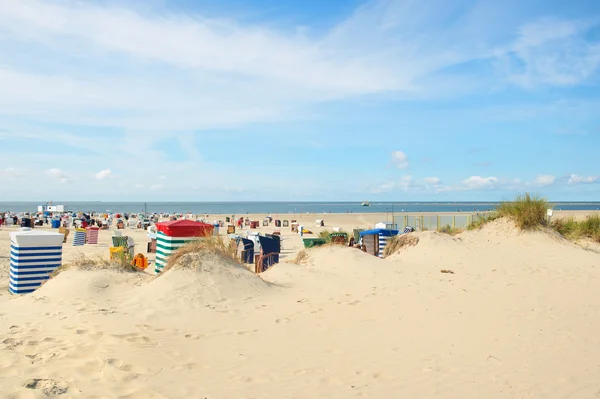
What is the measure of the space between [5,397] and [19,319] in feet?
9.01

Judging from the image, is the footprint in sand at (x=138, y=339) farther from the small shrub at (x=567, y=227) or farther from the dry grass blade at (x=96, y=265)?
the small shrub at (x=567, y=227)

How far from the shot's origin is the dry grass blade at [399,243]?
1412 centimetres

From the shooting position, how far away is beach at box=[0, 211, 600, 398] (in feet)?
13.0

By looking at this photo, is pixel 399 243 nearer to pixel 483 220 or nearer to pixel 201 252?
pixel 483 220

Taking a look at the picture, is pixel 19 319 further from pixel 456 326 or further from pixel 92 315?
pixel 456 326

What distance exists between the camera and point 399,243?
14.5 meters

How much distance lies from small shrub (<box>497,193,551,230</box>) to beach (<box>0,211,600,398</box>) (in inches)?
176

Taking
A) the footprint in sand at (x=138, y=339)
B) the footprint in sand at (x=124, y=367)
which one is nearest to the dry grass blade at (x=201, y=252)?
the footprint in sand at (x=138, y=339)

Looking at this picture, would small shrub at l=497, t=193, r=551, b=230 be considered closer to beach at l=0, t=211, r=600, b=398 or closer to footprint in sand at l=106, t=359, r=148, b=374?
beach at l=0, t=211, r=600, b=398

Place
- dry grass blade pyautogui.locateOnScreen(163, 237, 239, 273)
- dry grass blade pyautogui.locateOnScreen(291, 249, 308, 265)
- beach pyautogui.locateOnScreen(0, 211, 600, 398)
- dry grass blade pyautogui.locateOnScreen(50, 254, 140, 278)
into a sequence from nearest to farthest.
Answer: beach pyautogui.locateOnScreen(0, 211, 600, 398) → dry grass blade pyautogui.locateOnScreen(163, 237, 239, 273) → dry grass blade pyautogui.locateOnScreen(50, 254, 140, 278) → dry grass blade pyautogui.locateOnScreen(291, 249, 308, 265)

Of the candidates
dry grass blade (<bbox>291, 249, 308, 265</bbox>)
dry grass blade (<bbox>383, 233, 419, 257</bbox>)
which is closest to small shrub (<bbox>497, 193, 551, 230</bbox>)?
dry grass blade (<bbox>383, 233, 419, 257</bbox>)

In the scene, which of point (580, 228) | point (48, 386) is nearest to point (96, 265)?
point (48, 386)

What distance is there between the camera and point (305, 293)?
824cm

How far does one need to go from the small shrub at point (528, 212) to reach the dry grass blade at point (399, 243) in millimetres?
3656
